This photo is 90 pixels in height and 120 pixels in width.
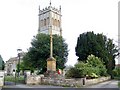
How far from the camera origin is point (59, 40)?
173 ft

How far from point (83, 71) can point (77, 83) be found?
12.2ft

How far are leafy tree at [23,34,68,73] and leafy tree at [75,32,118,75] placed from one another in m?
6.36

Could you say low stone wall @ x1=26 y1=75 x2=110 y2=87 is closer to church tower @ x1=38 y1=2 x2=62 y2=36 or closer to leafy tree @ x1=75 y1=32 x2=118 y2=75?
leafy tree @ x1=75 y1=32 x2=118 y2=75

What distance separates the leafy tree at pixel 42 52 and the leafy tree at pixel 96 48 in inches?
250

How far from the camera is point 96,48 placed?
4162 centimetres

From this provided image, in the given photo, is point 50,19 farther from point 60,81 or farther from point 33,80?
point 60,81

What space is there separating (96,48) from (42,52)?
11.8 meters

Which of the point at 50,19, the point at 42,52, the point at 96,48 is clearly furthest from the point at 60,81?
the point at 50,19

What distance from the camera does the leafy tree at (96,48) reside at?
1634 inches

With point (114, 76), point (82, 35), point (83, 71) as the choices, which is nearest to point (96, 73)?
point (83, 71)

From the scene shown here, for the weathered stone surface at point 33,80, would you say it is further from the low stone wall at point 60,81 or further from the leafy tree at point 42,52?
the leafy tree at point 42,52

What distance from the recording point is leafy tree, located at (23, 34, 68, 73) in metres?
48.4

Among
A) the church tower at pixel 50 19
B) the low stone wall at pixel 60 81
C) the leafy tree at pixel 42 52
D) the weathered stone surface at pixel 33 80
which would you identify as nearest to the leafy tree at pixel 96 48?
the leafy tree at pixel 42 52

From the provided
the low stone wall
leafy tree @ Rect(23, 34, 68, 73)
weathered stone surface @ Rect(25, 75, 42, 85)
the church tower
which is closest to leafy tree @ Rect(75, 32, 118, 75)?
leafy tree @ Rect(23, 34, 68, 73)
